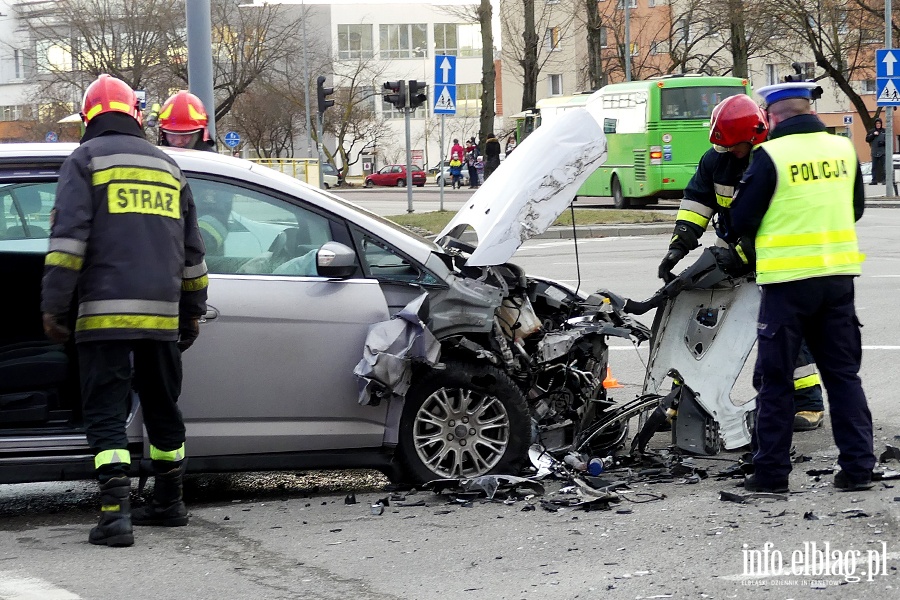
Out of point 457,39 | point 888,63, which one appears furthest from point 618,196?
point 457,39

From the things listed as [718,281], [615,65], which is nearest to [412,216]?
[718,281]

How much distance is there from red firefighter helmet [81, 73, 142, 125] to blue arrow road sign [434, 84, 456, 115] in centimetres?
1791

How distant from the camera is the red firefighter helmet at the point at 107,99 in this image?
4.99m

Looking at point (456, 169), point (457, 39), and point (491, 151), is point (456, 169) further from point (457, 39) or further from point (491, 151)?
point (457, 39)

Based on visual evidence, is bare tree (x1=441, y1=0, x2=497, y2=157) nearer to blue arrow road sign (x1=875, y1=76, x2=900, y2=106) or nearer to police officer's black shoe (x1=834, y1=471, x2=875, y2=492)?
blue arrow road sign (x1=875, y1=76, x2=900, y2=106)

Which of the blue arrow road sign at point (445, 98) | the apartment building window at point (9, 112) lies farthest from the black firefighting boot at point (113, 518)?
the apartment building window at point (9, 112)

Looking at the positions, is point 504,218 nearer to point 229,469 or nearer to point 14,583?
point 229,469

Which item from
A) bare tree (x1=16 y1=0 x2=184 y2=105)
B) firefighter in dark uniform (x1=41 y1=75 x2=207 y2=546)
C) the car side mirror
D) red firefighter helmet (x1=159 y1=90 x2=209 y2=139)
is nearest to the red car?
bare tree (x1=16 y1=0 x2=184 y2=105)

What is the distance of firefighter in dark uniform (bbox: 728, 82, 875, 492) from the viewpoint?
17.2 feet

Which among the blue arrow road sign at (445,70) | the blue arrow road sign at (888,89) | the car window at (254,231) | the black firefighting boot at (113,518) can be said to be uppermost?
the blue arrow road sign at (445,70)

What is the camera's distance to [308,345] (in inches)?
215

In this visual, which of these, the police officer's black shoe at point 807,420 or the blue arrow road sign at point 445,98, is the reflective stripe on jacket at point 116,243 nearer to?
the police officer's black shoe at point 807,420

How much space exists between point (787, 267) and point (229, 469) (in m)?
2.51

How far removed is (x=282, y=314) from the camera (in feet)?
17.8
